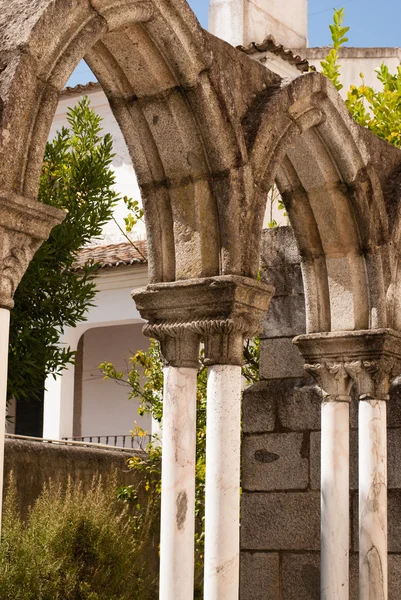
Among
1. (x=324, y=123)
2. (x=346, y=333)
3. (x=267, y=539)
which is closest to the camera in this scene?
(x=324, y=123)

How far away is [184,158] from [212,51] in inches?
19.6

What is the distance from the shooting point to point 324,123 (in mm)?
5578

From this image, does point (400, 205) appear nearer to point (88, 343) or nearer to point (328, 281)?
point (328, 281)

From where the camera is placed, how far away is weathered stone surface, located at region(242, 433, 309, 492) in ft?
21.4

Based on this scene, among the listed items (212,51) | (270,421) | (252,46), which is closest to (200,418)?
(270,421)

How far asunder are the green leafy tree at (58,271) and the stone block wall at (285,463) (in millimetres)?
1626

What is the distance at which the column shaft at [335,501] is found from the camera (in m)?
5.79

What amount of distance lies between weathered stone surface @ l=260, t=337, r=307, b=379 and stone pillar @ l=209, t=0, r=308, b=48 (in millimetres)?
7854

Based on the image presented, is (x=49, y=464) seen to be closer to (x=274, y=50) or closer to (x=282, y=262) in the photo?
(x=282, y=262)

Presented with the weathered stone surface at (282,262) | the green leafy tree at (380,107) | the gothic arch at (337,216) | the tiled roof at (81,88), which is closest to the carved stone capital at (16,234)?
the gothic arch at (337,216)

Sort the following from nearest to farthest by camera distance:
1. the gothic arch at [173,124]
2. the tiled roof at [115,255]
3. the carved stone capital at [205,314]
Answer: the gothic arch at [173,124], the carved stone capital at [205,314], the tiled roof at [115,255]

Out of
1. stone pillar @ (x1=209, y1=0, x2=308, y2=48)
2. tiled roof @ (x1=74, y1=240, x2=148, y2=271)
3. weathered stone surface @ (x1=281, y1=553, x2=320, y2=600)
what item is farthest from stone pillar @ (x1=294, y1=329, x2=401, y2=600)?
stone pillar @ (x1=209, y1=0, x2=308, y2=48)

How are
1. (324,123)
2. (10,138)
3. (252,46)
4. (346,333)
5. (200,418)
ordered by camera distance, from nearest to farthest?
1. (10,138)
2. (324,123)
3. (346,333)
4. (200,418)
5. (252,46)

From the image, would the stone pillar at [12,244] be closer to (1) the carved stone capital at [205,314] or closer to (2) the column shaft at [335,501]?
(1) the carved stone capital at [205,314]
